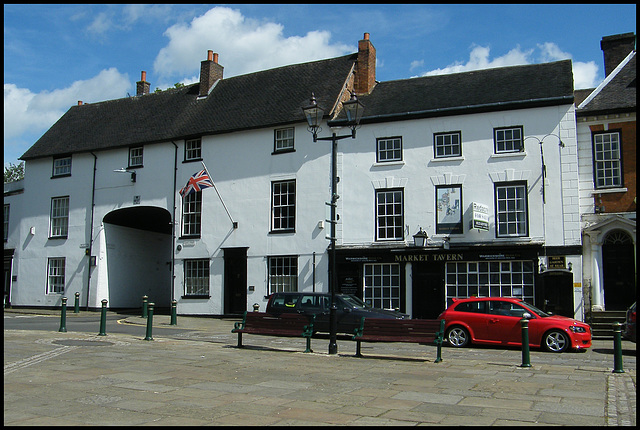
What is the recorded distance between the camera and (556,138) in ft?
70.8

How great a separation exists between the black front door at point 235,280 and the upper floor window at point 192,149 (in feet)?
15.9

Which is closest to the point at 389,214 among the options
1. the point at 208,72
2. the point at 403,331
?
the point at 403,331

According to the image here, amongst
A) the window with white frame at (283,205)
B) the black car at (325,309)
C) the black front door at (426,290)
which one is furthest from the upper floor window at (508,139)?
the window with white frame at (283,205)

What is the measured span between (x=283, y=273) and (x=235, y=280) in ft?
8.04

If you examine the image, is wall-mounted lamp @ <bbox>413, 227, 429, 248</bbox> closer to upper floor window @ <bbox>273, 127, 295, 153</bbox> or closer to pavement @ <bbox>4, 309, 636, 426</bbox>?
upper floor window @ <bbox>273, 127, 295, 153</bbox>

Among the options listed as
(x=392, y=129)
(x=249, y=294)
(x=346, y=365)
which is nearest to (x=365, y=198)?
(x=392, y=129)

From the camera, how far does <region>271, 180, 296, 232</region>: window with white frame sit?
25578 millimetres

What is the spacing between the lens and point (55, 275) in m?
30.8

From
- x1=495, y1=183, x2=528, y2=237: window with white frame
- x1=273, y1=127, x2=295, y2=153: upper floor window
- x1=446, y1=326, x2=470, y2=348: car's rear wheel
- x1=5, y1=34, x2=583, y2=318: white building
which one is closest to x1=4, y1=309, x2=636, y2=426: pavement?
x1=446, y1=326, x2=470, y2=348: car's rear wheel

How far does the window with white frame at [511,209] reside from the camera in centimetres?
2181

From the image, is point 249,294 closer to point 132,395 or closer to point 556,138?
point 556,138

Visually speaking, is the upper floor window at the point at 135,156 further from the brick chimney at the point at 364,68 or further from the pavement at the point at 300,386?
the pavement at the point at 300,386

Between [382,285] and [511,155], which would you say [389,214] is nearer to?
[382,285]

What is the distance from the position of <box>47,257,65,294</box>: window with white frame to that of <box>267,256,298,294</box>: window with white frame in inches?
479
